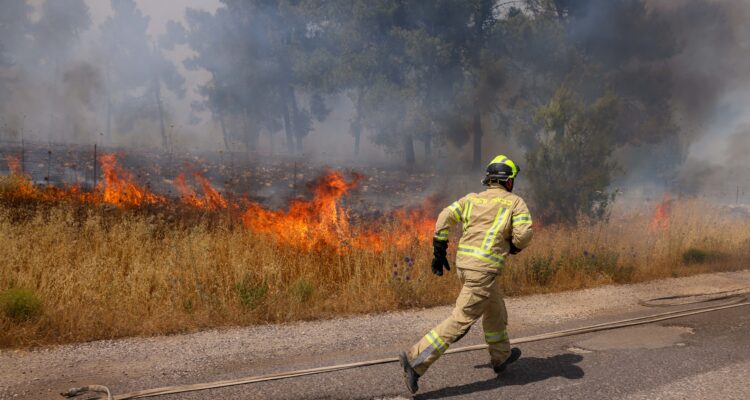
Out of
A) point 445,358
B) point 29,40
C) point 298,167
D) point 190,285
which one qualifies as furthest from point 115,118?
point 445,358

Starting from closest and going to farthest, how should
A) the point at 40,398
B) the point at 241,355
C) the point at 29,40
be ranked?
the point at 40,398 → the point at 241,355 → the point at 29,40

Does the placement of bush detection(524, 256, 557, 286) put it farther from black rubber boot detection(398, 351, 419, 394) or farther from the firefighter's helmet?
black rubber boot detection(398, 351, 419, 394)

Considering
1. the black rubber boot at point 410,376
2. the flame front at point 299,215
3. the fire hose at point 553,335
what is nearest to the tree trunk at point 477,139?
the flame front at point 299,215

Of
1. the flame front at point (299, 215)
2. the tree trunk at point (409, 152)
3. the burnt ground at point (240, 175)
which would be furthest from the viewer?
the tree trunk at point (409, 152)

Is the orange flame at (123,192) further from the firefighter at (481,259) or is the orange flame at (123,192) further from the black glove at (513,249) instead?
the black glove at (513,249)

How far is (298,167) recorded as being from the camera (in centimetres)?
1847

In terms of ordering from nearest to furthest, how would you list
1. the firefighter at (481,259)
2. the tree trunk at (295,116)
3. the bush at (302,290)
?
1. the firefighter at (481,259)
2. the bush at (302,290)
3. the tree trunk at (295,116)

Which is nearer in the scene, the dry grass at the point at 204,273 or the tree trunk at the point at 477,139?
the dry grass at the point at 204,273

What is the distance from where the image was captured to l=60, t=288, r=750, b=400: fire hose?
170 inches

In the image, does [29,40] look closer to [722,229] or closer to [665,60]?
[665,60]

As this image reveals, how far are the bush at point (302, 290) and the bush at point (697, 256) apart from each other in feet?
24.3

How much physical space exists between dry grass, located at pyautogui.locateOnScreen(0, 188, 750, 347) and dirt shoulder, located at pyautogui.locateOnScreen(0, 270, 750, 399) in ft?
0.97

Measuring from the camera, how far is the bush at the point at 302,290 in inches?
276

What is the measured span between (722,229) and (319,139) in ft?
118
